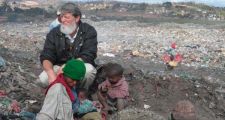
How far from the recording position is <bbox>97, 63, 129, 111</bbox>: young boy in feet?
20.7

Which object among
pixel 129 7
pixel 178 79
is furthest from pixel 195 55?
pixel 129 7

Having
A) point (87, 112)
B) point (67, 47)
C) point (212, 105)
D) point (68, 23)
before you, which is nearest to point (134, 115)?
point (87, 112)

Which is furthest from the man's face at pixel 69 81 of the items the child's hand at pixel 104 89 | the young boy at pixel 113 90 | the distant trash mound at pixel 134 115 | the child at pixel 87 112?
the child's hand at pixel 104 89

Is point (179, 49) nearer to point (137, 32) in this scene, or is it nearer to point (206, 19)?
point (137, 32)

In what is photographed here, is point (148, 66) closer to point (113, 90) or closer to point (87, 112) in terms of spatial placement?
point (113, 90)

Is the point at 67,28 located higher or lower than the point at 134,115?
higher

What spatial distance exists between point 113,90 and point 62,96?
6.00 ft

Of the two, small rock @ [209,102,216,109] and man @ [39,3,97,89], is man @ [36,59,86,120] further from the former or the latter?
small rock @ [209,102,216,109]

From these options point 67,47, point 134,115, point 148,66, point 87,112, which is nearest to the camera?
point 87,112

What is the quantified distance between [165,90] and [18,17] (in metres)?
20.2

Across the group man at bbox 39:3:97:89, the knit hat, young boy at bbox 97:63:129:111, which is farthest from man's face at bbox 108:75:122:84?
the knit hat

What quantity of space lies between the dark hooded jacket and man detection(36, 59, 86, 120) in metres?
1.27

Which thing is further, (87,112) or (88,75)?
(88,75)

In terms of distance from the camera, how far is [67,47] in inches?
244
